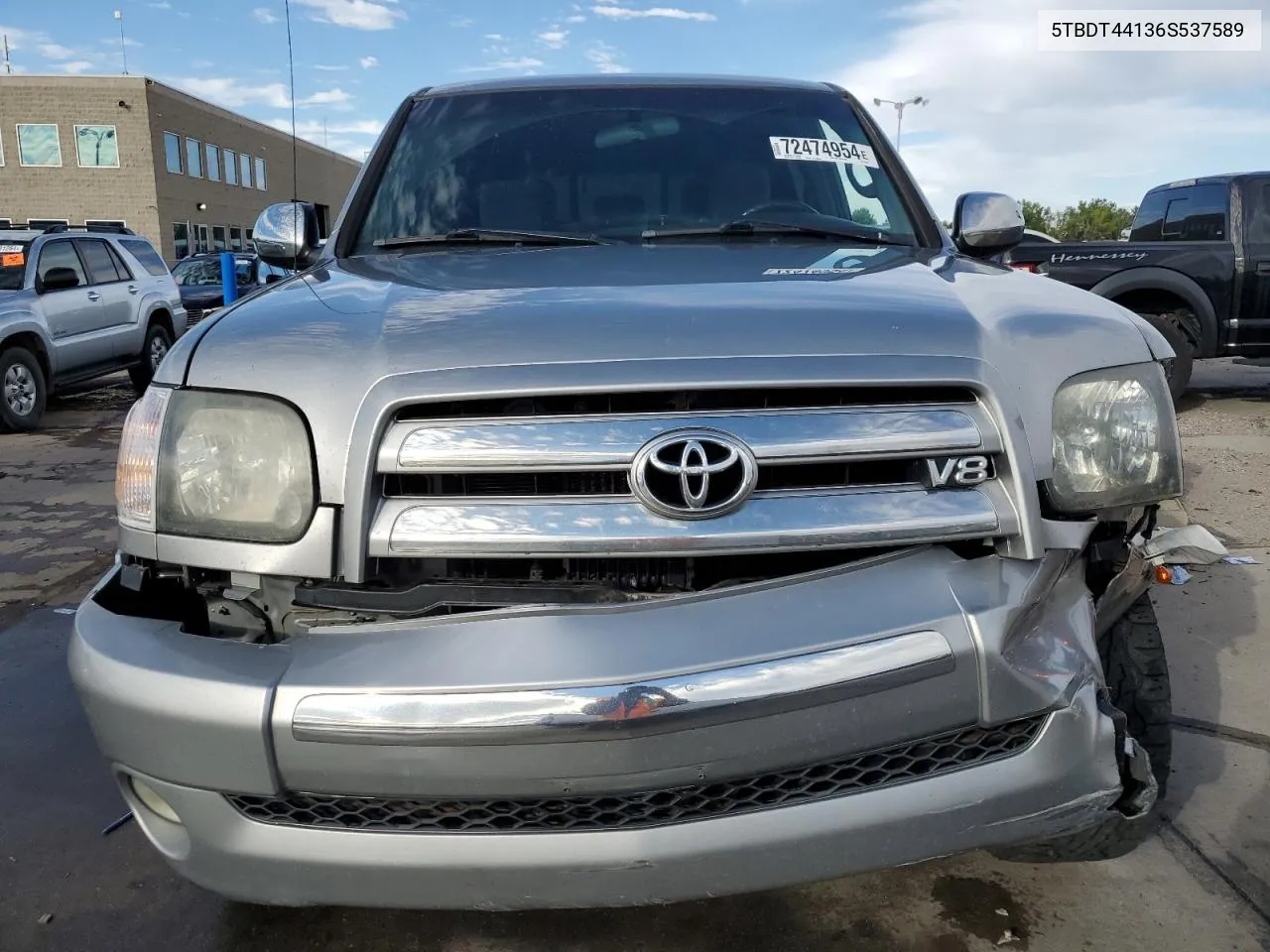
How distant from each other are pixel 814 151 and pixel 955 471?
60.9 inches

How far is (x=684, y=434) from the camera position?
1.56 meters

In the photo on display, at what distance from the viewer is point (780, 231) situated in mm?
2629

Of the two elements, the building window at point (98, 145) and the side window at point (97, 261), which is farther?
the building window at point (98, 145)

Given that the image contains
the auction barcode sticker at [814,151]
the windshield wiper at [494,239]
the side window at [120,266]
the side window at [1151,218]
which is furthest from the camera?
the side window at [120,266]

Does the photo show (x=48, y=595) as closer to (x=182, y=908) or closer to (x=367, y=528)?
(x=182, y=908)

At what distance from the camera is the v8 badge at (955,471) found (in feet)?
5.47

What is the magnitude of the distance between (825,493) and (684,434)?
0.26 m

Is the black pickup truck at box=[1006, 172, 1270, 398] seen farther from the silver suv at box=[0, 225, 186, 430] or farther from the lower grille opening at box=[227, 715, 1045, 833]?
the silver suv at box=[0, 225, 186, 430]

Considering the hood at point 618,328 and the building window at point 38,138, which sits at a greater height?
the building window at point 38,138

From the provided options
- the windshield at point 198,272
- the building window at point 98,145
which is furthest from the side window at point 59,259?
the building window at point 98,145

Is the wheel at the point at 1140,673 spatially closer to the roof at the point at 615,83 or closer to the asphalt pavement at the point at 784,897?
the asphalt pavement at the point at 784,897

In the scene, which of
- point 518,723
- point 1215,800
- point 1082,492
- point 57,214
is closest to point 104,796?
point 518,723

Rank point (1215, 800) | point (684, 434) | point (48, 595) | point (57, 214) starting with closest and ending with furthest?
point (684, 434) → point (1215, 800) → point (48, 595) → point (57, 214)

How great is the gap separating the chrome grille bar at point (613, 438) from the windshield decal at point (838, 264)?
0.55 meters
